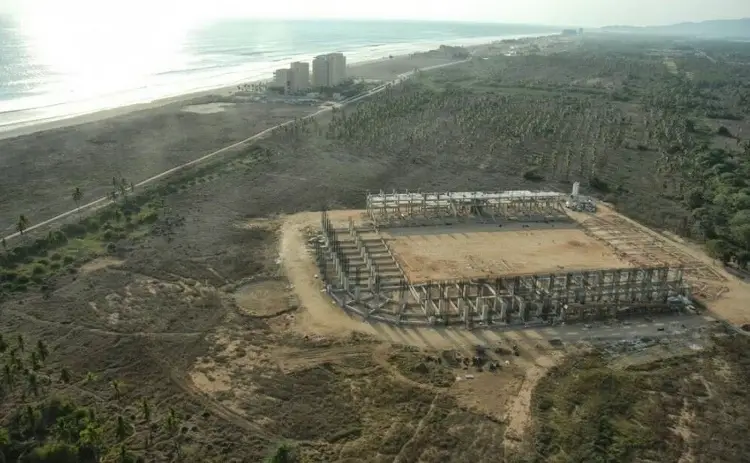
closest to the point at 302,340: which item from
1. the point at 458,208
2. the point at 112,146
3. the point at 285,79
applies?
the point at 458,208

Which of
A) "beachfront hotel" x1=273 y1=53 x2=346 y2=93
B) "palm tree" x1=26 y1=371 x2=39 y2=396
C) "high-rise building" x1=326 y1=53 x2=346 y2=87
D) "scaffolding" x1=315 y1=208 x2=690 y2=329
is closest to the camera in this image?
"palm tree" x1=26 y1=371 x2=39 y2=396

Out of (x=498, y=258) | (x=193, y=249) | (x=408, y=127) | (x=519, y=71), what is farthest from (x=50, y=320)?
(x=519, y=71)

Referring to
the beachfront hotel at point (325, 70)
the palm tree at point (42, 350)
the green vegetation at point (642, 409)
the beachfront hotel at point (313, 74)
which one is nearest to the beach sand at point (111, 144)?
the beachfront hotel at point (313, 74)

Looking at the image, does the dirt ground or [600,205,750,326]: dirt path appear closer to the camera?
[600,205,750,326]: dirt path

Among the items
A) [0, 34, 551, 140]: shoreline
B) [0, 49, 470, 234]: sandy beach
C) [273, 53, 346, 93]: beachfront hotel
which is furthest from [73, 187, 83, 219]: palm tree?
[273, 53, 346, 93]: beachfront hotel

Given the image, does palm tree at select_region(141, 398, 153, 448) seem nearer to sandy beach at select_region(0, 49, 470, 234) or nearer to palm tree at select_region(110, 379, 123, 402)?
palm tree at select_region(110, 379, 123, 402)

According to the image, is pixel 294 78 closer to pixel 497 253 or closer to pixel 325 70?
pixel 325 70
